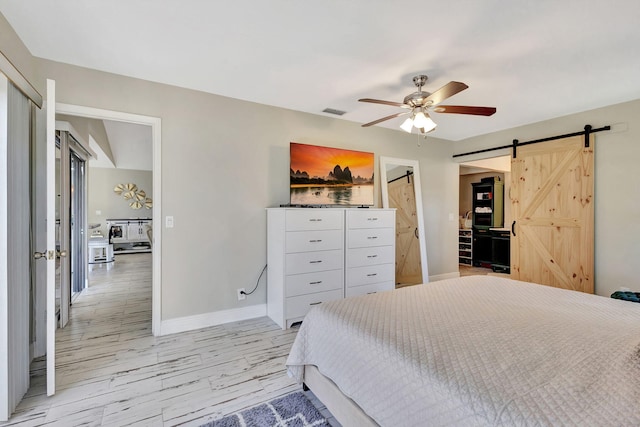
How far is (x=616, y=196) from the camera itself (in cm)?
340

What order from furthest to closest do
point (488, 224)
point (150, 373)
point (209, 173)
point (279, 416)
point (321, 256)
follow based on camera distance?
point (488, 224) < point (321, 256) < point (209, 173) < point (150, 373) < point (279, 416)

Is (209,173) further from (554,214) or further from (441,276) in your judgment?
(554,214)

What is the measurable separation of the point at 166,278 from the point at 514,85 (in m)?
3.95

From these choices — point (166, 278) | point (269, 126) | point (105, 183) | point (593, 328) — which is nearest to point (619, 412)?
point (593, 328)

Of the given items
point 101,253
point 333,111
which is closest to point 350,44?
point 333,111

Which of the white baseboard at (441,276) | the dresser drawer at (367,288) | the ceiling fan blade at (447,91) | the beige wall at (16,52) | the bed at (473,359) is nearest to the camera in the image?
the bed at (473,359)

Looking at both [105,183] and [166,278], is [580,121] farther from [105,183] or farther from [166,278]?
[105,183]

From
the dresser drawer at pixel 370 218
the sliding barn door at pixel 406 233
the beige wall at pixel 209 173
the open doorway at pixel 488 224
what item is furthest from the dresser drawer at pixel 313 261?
the open doorway at pixel 488 224

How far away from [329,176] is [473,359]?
289cm

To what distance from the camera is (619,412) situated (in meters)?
0.89

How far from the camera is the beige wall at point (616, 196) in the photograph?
10.7 feet

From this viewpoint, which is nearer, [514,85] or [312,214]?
[514,85]

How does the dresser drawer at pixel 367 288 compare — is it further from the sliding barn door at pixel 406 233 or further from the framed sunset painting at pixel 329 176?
the framed sunset painting at pixel 329 176

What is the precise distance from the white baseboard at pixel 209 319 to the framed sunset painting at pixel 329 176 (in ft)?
4.43
